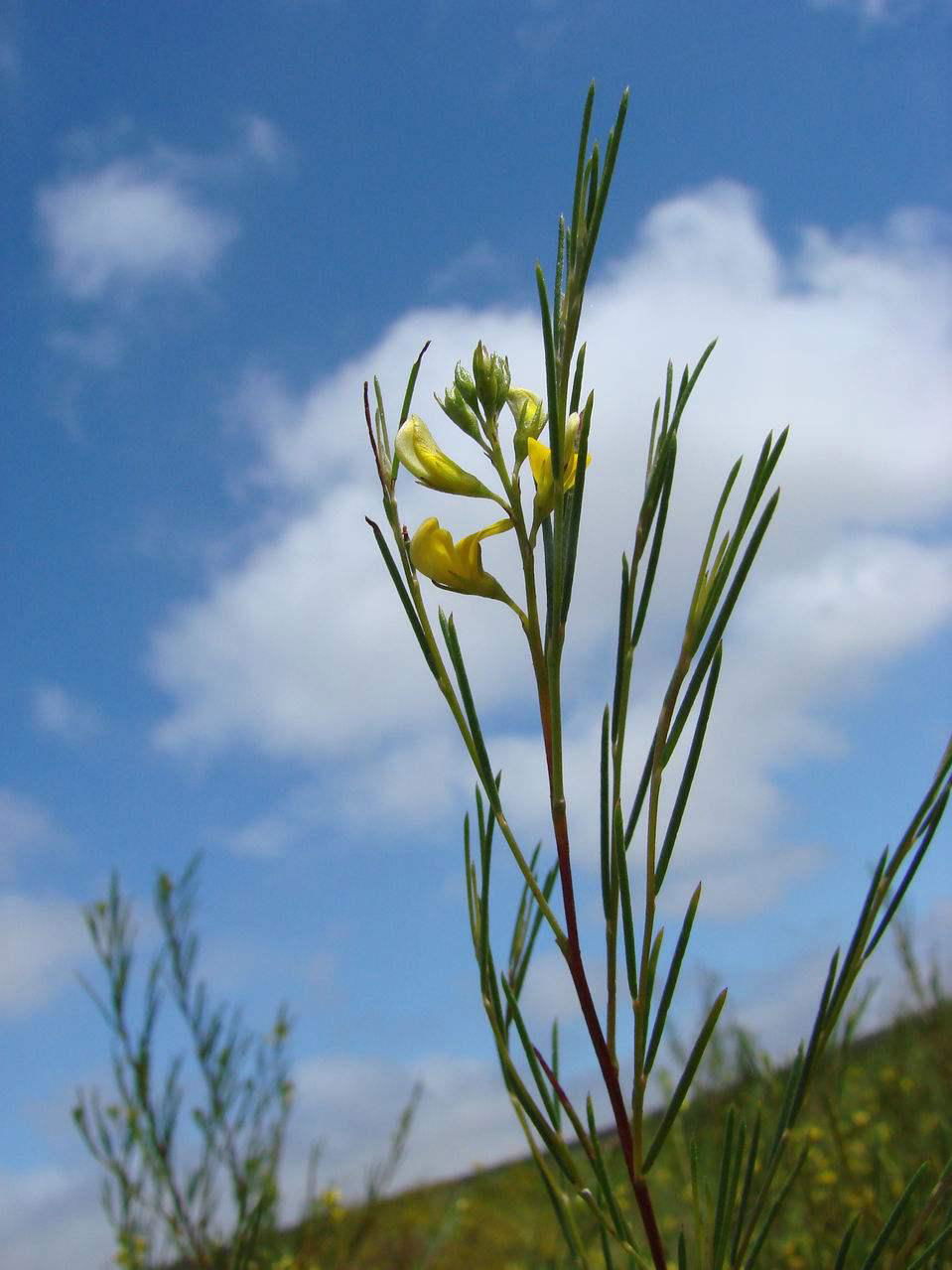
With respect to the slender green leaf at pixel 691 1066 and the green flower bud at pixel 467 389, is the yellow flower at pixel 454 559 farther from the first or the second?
the slender green leaf at pixel 691 1066

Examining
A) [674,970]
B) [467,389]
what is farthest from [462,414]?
[674,970]

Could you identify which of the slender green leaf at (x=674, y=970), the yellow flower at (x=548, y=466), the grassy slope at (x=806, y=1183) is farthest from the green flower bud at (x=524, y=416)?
the grassy slope at (x=806, y=1183)

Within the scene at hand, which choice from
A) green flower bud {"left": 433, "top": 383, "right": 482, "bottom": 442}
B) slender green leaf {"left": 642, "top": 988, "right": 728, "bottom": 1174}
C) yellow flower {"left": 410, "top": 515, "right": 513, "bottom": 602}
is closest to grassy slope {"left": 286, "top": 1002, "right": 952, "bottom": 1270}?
slender green leaf {"left": 642, "top": 988, "right": 728, "bottom": 1174}

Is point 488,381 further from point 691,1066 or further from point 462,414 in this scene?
point 691,1066

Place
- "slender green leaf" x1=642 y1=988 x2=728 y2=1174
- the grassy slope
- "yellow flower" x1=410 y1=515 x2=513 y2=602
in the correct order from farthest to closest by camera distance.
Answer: the grassy slope, "yellow flower" x1=410 y1=515 x2=513 y2=602, "slender green leaf" x1=642 y1=988 x2=728 y2=1174

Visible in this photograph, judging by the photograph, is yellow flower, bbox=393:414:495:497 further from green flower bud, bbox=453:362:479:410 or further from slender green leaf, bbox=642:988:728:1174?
slender green leaf, bbox=642:988:728:1174
